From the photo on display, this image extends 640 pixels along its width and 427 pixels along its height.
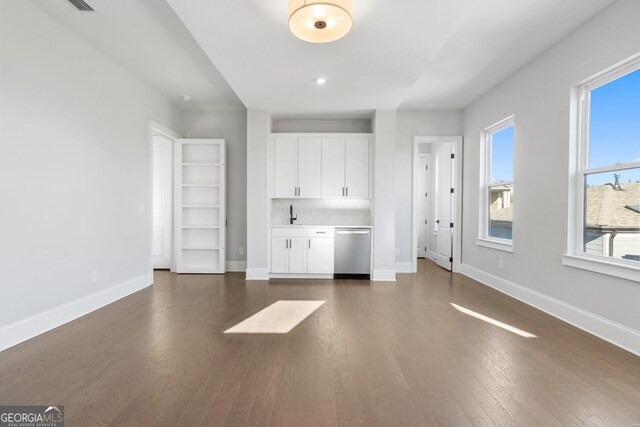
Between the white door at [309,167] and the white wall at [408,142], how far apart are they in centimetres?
152

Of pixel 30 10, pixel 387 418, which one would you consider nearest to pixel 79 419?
pixel 387 418

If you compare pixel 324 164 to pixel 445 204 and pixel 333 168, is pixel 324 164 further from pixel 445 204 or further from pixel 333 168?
pixel 445 204

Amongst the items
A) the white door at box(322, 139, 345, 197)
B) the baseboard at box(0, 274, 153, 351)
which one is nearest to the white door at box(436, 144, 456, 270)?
the white door at box(322, 139, 345, 197)

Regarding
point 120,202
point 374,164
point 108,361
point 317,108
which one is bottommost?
point 108,361

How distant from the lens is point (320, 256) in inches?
209

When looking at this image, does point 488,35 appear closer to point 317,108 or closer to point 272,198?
point 317,108

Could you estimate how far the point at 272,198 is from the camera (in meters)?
5.72

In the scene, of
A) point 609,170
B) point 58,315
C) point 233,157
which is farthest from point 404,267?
point 58,315

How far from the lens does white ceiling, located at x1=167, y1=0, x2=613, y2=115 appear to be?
261 centimetres

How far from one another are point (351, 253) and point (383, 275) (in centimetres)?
62

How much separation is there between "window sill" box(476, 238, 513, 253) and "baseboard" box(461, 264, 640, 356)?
1.40 feet

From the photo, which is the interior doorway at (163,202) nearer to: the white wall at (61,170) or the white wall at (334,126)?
the white wall at (61,170)

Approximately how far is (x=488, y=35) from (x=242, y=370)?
3.86 meters

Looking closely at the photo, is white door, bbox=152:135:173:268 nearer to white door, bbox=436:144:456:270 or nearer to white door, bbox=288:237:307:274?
white door, bbox=288:237:307:274
